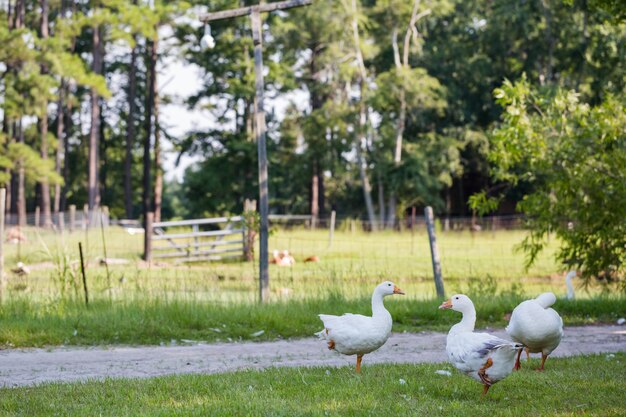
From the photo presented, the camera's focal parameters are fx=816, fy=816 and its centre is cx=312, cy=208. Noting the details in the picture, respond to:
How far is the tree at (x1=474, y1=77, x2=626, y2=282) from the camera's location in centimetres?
1573

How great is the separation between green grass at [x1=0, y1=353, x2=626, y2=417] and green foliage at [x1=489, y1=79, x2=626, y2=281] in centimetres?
714

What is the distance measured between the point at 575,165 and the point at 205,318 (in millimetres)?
7964

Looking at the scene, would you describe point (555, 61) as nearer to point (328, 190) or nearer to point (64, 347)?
point (328, 190)

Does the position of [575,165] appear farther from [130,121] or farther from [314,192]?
[130,121]

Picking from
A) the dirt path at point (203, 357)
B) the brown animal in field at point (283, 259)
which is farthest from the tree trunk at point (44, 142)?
the dirt path at point (203, 357)

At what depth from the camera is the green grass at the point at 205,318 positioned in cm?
1230

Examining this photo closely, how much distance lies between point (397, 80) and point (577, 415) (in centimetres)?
4285

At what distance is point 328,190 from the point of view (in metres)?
63.8

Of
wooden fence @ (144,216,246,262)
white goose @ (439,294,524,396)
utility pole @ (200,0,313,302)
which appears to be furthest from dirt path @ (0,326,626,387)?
wooden fence @ (144,216,246,262)

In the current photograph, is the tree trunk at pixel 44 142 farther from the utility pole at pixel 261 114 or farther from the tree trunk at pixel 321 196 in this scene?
the utility pole at pixel 261 114

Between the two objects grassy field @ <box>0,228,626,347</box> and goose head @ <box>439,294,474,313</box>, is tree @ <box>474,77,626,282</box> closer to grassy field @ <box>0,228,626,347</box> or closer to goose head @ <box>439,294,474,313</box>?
grassy field @ <box>0,228,626,347</box>

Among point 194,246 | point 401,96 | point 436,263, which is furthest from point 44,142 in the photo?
point 436,263

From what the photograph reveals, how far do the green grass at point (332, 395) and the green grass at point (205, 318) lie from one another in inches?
151

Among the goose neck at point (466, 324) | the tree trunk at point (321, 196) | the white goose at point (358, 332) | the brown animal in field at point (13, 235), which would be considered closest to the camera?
the goose neck at point (466, 324)
